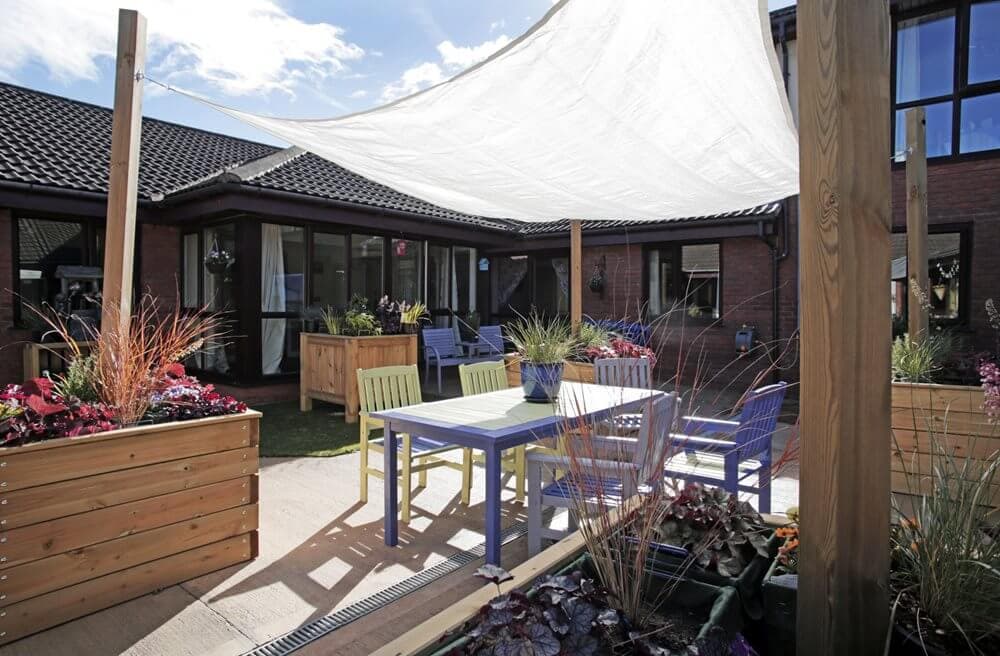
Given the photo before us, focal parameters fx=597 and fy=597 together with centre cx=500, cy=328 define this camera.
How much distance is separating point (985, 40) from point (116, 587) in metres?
10.6

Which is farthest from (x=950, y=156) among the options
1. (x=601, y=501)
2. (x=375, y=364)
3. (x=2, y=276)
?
(x=2, y=276)

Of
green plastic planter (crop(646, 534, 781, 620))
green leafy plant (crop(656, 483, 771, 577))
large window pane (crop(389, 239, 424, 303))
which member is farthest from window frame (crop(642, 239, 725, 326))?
green plastic planter (crop(646, 534, 781, 620))

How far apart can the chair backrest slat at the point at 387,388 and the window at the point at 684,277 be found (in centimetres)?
658

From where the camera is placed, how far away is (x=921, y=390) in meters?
3.98

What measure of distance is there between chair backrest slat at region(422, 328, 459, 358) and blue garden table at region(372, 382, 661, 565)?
529 cm

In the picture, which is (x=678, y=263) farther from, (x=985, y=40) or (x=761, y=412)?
(x=761, y=412)

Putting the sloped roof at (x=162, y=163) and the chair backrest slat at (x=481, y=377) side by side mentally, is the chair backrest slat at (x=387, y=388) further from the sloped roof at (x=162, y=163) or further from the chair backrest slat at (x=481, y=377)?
the sloped roof at (x=162, y=163)

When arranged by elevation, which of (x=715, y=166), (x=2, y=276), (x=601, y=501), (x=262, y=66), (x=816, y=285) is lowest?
(x=601, y=501)

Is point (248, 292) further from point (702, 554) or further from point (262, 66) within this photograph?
point (702, 554)

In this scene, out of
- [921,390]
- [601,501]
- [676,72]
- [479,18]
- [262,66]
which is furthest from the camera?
[262,66]

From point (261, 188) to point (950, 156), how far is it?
890 centimetres

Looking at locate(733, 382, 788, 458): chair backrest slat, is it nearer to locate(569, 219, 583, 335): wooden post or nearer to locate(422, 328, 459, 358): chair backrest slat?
locate(569, 219, 583, 335): wooden post

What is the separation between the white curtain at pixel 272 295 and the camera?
7.90 m

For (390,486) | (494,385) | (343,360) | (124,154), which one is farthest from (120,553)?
(343,360)
